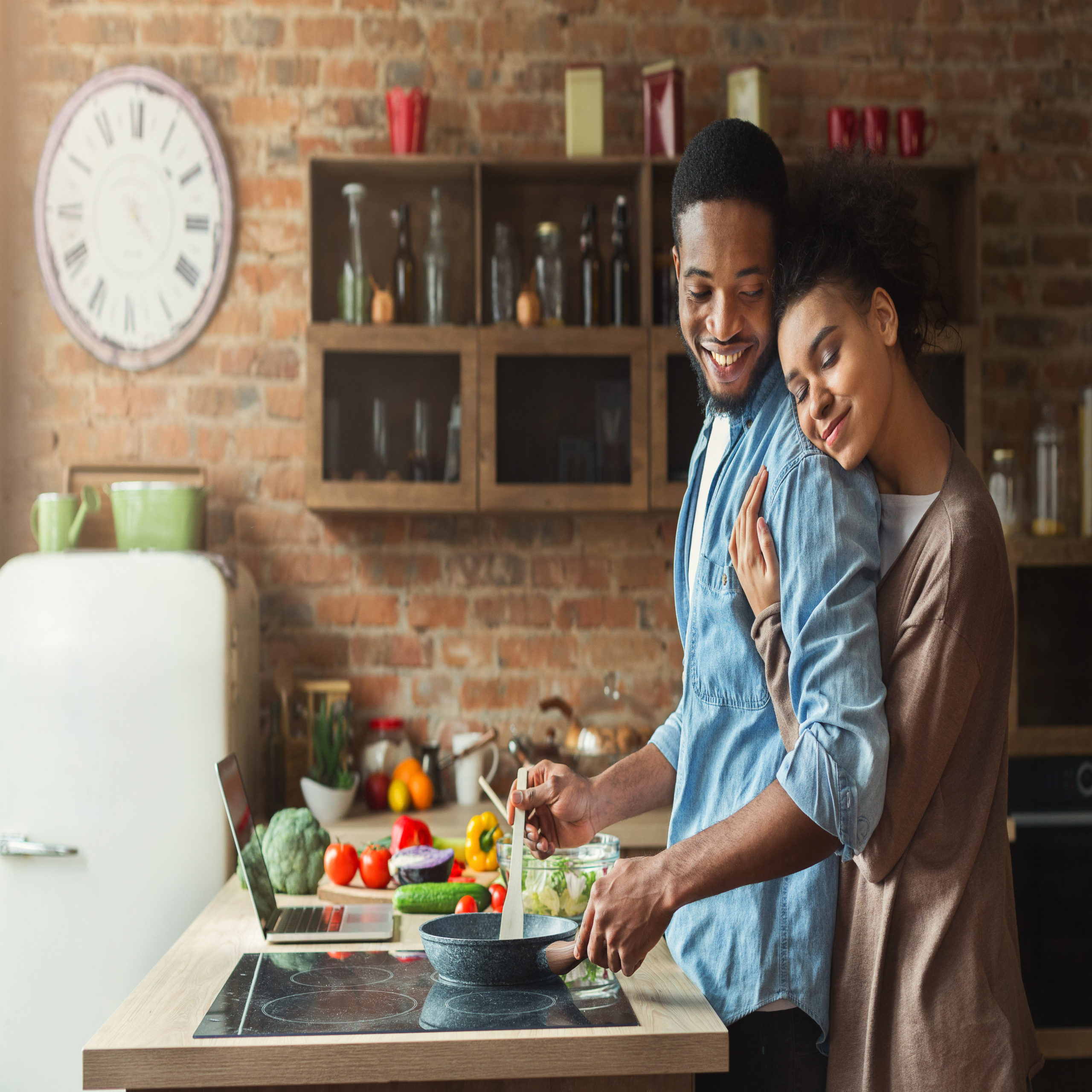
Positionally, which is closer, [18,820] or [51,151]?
[18,820]

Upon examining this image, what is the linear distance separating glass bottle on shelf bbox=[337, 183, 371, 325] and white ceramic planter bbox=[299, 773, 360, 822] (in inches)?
46.6

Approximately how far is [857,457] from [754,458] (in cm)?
18

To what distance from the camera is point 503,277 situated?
2.94 metres

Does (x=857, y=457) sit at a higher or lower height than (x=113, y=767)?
higher

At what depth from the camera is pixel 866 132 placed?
2.99 meters

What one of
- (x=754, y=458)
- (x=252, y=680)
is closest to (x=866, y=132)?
(x=754, y=458)

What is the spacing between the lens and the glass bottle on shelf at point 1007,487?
2844mm

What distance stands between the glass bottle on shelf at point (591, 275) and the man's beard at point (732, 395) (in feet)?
4.84

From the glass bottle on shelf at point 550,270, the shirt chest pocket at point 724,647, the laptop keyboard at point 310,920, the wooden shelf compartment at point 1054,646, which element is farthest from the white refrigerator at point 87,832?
the wooden shelf compartment at point 1054,646

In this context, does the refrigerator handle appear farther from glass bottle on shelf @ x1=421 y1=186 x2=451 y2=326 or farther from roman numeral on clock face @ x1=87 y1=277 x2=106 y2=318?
glass bottle on shelf @ x1=421 y1=186 x2=451 y2=326

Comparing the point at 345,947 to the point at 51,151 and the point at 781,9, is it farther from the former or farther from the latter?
the point at 781,9

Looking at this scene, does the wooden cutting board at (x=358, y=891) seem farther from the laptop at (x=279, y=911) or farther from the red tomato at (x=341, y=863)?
the laptop at (x=279, y=911)

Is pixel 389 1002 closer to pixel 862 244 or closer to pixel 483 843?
pixel 483 843

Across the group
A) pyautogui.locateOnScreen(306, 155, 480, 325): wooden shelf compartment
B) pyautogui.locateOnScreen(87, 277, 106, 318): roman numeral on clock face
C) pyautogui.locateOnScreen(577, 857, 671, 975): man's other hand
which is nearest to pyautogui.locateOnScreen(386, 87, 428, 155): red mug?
pyautogui.locateOnScreen(306, 155, 480, 325): wooden shelf compartment
